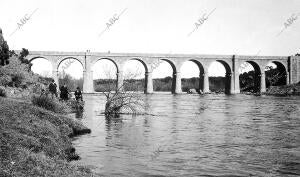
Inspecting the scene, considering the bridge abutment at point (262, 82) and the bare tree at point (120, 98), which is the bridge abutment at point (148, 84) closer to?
the bridge abutment at point (262, 82)

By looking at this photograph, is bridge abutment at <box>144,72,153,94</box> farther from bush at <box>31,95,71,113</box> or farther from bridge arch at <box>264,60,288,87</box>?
bush at <box>31,95,71,113</box>

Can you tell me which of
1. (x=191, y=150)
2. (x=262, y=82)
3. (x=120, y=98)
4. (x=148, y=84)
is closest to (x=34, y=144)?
(x=191, y=150)

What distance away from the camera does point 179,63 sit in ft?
308

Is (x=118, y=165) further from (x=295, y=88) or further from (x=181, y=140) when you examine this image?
(x=295, y=88)

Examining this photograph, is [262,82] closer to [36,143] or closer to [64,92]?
[64,92]

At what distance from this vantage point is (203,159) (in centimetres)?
1184

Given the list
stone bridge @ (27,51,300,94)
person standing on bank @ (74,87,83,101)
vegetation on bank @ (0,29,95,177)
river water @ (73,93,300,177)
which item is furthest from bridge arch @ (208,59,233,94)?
vegetation on bank @ (0,29,95,177)

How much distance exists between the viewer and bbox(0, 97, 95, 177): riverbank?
7.82 m

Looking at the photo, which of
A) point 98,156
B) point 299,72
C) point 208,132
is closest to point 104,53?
point 299,72

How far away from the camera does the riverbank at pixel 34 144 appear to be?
25.6 ft

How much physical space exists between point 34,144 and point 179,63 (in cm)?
8458

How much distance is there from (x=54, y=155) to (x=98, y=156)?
2.13 metres

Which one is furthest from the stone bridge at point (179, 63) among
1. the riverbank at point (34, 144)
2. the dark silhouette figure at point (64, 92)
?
the riverbank at point (34, 144)

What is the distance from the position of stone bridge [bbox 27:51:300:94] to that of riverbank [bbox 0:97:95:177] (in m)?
66.6
